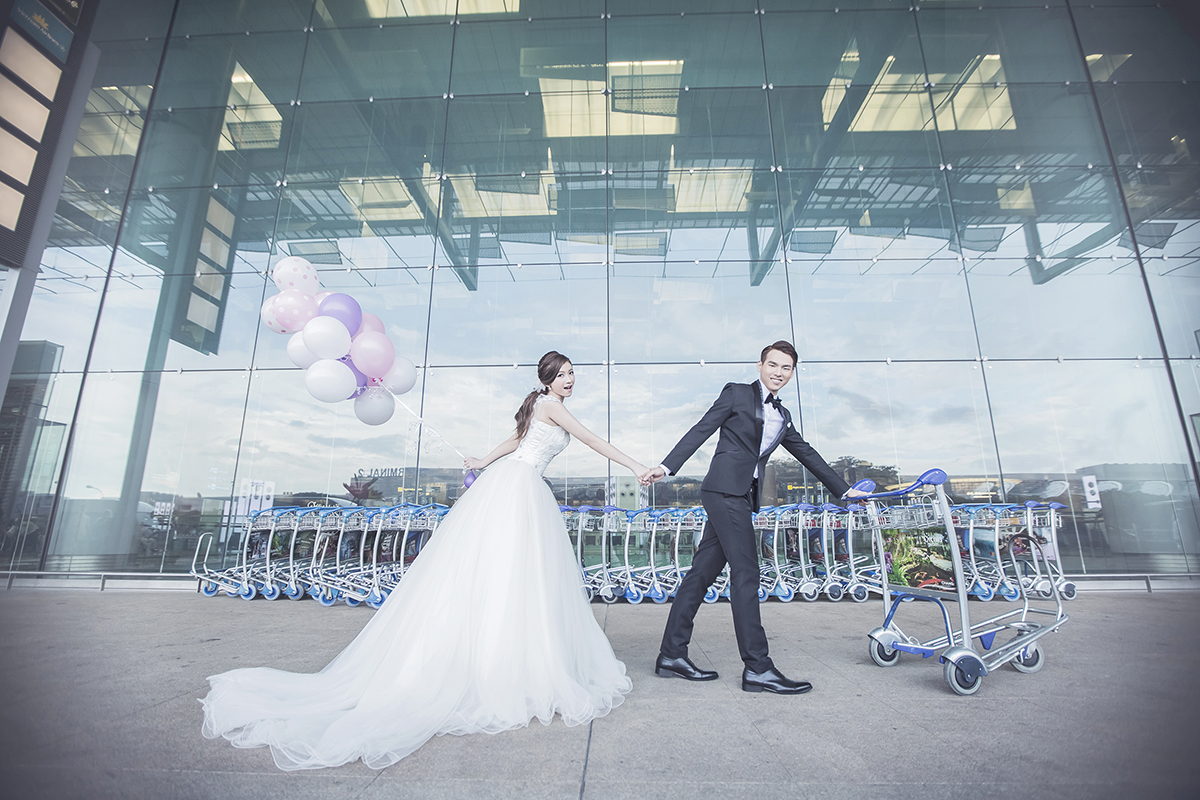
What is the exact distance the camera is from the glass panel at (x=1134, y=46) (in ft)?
30.0

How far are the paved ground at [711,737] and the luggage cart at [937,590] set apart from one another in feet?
0.48

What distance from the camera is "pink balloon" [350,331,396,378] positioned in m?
4.62

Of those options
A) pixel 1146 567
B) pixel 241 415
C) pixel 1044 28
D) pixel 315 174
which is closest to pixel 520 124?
pixel 315 174

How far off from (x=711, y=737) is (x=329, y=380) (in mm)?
3764

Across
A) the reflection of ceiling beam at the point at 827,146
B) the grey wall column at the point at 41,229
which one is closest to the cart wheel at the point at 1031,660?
the reflection of ceiling beam at the point at 827,146

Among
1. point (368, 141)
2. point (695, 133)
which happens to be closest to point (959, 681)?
point (695, 133)

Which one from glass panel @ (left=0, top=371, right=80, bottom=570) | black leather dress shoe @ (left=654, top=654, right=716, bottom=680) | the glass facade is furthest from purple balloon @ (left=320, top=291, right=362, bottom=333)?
glass panel @ (left=0, top=371, right=80, bottom=570)

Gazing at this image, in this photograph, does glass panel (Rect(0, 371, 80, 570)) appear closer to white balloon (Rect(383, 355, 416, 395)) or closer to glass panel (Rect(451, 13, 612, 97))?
white balloon (Rect(383, 355, 416, 395))

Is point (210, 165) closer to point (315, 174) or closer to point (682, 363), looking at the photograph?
point (315, 174)

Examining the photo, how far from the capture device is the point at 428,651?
2.63m

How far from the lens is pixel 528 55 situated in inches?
411

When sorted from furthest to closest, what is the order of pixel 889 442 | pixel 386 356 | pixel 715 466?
pixel 889 442
pixel 386 356
pixel 715 466

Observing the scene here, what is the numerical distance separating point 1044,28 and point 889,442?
821 centimetres

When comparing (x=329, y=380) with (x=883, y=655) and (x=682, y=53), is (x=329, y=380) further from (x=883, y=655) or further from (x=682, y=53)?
(x=682, y=53)
